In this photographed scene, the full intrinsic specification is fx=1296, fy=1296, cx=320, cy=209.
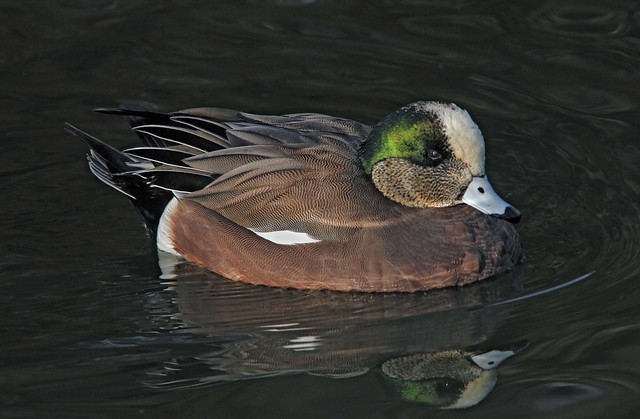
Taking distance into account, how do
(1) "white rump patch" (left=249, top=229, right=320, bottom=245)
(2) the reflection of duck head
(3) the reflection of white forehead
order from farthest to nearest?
1. (1) "white rump patch" (left=249, top=229, right=320, bottom=245)
2. (3) the reflection of white forehead
3. (2) the reflection of duck head

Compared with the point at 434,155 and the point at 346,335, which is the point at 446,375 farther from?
the point at 434,155

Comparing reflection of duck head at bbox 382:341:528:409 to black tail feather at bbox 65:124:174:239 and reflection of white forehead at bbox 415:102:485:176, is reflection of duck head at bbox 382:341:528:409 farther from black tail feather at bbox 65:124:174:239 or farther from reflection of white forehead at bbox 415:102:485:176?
black tail feather at bbox 65:124:174:239

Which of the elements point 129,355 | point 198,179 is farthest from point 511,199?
point 129,355

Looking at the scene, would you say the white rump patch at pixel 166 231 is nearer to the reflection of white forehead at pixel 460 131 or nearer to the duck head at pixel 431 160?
the duck head at pixel 431 160

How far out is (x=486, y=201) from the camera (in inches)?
257

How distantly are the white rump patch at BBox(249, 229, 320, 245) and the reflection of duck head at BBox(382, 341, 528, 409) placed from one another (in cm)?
102

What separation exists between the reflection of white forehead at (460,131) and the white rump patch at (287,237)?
85 cm

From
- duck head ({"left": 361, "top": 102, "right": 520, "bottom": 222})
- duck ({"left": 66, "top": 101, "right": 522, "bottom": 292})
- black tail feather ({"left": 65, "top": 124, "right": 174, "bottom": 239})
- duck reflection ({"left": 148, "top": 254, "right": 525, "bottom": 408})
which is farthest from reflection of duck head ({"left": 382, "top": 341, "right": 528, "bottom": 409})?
black tail feather ({"left": 65, "top": 124, "right": 174, "bottom": 239})

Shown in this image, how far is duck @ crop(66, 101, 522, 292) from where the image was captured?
21.3 feet

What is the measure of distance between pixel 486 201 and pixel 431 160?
0.35 metres

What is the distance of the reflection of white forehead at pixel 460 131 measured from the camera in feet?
21.0

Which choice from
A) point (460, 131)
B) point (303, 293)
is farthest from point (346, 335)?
point (460, 131)

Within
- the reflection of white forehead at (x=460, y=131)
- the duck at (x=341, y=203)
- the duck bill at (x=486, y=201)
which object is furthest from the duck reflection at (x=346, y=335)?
the reflection of white forehead at (x=460, y=131)

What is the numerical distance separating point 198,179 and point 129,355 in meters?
1.44
